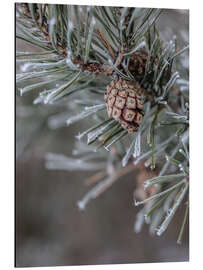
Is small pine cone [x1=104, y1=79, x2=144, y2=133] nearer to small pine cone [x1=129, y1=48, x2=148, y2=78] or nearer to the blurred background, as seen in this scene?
small pine cone [x1=129, y1=48, x2=148, y2=78]

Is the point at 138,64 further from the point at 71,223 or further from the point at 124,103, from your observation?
the point at 71,223

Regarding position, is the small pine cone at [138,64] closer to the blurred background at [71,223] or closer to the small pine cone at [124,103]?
the small pine cone at [124,103]

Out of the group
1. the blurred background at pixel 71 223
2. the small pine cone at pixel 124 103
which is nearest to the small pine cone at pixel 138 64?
the small pine cone at pixel 124 103

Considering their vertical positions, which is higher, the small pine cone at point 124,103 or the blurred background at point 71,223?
the small pine cone at point 124,103

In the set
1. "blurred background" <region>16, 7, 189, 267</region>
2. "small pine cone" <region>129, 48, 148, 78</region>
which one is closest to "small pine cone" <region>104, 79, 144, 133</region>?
"small pine cone" <region>129, 48, 148, 78</region>

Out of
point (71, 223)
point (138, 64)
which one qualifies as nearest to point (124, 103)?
point (138, 64)
